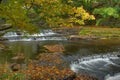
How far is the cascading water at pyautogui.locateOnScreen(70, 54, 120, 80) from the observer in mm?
16781

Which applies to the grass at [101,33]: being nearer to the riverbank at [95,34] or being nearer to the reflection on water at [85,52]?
the riverbank at [95,34]

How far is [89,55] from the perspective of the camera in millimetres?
21266

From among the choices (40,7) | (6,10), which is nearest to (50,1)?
(40,7)

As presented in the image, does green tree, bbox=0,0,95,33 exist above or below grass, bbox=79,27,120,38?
above

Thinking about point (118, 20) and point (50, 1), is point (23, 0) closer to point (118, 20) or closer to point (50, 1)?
point (50, 1)

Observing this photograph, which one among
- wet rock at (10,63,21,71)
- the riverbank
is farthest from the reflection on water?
the riverbank

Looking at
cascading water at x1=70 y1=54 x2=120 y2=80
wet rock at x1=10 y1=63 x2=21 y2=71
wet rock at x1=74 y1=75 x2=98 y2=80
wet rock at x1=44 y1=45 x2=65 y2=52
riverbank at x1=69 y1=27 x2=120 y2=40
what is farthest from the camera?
riverbank at x1=69 y1=27 x2=120 y2=40

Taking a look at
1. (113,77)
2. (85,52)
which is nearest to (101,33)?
(85,52)

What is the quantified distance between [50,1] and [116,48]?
15901 millimetres

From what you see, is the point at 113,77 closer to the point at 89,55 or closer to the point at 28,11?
the point at 89,55

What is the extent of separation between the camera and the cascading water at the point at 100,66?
1678 cm

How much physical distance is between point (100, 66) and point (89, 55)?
8.93ft

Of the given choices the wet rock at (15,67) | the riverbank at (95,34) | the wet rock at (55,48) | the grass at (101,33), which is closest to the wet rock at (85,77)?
the wet rock at (15,67)

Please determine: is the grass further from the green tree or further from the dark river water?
the green tree
